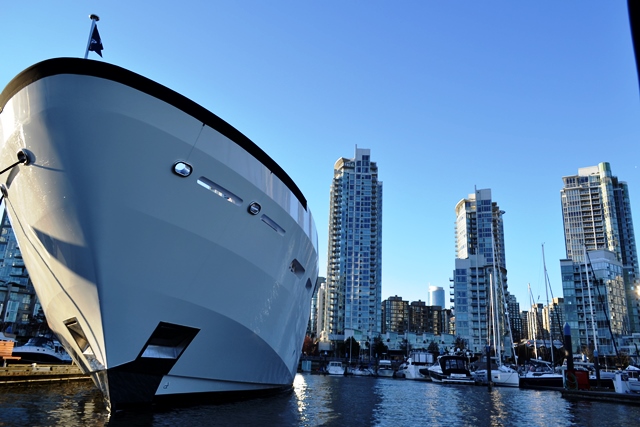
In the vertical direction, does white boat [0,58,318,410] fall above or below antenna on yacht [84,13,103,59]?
below

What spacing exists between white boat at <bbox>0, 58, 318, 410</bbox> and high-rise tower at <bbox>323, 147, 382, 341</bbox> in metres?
92.8

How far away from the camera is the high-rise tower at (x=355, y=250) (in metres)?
104

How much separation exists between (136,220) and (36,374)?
1669 cm

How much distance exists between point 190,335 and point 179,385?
1432 mm

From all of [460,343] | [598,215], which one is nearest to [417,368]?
[460,343]

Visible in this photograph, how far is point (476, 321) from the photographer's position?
97.7 m

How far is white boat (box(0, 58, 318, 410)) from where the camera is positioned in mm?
9773

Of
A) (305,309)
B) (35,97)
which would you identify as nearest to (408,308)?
(305,309)

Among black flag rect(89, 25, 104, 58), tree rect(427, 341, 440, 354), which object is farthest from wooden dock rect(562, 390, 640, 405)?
tree rect(427, 341, 440, 354)

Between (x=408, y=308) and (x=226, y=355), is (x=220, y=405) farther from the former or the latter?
(x=408, y=308)

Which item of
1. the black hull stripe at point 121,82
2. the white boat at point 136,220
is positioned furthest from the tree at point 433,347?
the black hull stripe at point 121,82

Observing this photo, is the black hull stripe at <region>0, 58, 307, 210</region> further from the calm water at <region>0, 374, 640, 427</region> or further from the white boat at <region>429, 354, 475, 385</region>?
the white boat at <region>429, 354, 475, 385</region>

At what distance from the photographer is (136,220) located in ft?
33.6

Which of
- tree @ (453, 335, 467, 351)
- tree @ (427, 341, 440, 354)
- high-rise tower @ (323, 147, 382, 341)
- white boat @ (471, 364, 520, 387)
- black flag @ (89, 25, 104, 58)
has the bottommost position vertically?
white boat @ (471, 364, 520, 387)
